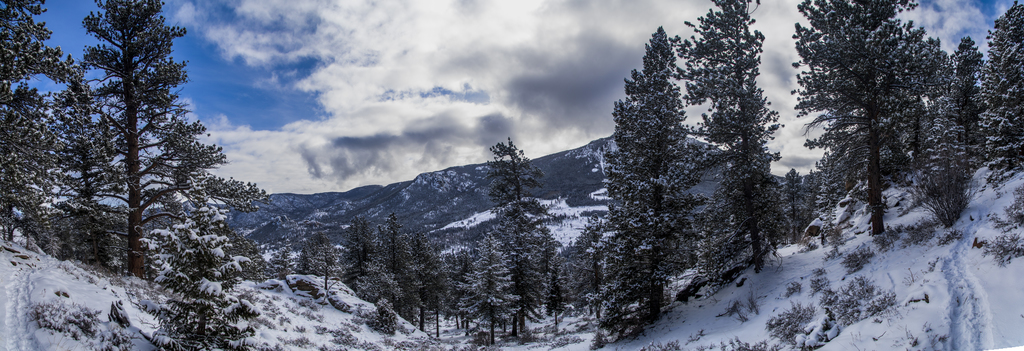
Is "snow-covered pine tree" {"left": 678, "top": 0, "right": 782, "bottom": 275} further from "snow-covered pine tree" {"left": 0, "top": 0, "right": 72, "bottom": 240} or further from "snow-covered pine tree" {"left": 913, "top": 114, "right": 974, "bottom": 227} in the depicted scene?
"snow-covered pine tree" {"left": 0, "top": 0, "right": 72, "bottom": 240}

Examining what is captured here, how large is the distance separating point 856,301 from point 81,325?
673 inches

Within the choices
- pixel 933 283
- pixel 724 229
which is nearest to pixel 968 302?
pixel 933 283

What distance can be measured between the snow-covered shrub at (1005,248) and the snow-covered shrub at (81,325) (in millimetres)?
17837

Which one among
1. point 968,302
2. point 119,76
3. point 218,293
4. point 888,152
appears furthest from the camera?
point 888,152

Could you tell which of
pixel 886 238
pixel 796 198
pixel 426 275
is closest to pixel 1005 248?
pixel 886 238

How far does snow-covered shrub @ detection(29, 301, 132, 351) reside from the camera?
6629 millimetres

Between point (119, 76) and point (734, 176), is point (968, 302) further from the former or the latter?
point (119, 76)

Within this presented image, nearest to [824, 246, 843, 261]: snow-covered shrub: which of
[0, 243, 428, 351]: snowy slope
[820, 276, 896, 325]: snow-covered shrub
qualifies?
[820, 276, 896, 325]: snow-covered shrub

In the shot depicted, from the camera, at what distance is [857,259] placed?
1193 centimetres

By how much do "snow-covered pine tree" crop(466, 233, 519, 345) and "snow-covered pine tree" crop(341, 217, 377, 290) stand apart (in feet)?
64.6

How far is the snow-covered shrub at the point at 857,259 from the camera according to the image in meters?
11.5

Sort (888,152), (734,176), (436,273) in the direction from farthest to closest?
(436,273) < (888,152) < (734,176)

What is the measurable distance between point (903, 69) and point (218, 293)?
2163cm

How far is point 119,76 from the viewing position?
472 inches
